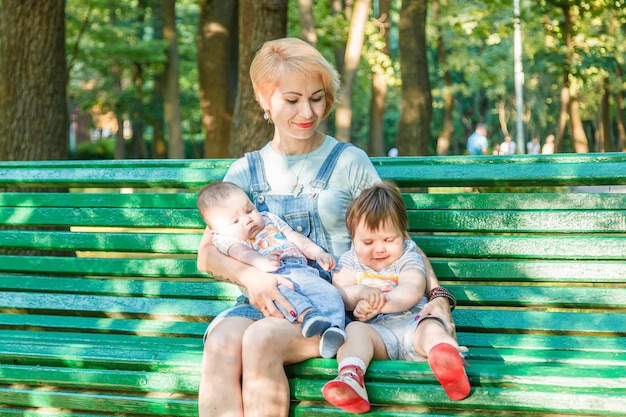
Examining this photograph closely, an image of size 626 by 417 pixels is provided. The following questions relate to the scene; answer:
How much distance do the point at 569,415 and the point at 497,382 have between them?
0.26 meters

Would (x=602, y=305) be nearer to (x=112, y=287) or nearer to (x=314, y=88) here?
(x=314, y=88)

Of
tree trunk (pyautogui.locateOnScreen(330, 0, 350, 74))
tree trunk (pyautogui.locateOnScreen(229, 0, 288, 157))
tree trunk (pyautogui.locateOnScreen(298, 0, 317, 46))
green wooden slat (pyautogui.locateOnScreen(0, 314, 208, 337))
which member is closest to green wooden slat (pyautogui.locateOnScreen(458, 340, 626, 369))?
green wooden slat (pyautogui.locateOnScreen(0, 314, 208, 337))

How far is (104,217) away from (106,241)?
12 centimetres

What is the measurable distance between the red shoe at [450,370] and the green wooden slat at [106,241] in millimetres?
1495

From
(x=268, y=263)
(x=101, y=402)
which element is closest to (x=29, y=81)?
(x=101, y=402)

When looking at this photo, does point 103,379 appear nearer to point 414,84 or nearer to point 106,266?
point 106,266

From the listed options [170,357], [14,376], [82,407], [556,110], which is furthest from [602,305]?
[556,110]

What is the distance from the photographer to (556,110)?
4612cm

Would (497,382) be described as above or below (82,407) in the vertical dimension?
above

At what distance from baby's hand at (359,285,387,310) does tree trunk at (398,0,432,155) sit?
1007 centimetres

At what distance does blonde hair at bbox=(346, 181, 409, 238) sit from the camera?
11.7ft

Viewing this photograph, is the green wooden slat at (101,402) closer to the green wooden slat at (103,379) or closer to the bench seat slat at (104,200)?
the green wooden slat at (103,379)

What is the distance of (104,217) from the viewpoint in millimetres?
4504

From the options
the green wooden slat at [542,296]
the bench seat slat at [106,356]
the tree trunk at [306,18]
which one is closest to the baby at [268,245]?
the bench seat slat at [106,356]
